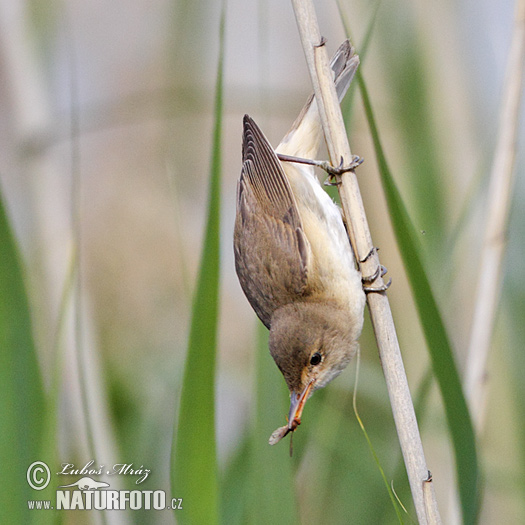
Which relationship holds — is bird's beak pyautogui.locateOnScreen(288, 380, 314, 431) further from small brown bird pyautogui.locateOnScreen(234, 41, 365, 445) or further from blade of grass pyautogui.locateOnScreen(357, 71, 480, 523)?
blade of grass pyautogui.locateOnScreen(357, 71, 480, 523)

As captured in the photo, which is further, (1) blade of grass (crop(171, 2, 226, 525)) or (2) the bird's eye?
(2) the bird's eye

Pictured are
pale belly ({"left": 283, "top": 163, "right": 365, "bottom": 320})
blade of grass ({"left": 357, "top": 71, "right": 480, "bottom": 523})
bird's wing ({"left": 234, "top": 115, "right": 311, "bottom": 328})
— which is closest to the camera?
blade of grass ({"left": 357, "top": 71, "right": 480, "bottom": 523})

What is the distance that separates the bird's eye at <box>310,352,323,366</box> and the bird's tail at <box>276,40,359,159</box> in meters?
0.76

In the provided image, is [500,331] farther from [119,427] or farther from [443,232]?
[119,427]

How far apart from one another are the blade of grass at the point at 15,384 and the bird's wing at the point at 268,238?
2.33ft

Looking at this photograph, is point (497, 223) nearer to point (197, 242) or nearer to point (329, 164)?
point (329, 164)

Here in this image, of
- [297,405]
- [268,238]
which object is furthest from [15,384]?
[268,238]

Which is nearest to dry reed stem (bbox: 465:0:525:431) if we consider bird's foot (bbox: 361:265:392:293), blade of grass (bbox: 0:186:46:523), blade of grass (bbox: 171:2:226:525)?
bird's foot (bbox: 361:265:392:293)

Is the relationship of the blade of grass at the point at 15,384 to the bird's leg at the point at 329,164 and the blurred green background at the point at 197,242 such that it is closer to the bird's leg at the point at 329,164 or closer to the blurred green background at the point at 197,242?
the blurred green background at the point at 197,242

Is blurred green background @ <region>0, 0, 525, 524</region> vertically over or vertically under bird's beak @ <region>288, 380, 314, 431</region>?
over

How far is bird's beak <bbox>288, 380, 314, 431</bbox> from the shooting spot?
136 cm

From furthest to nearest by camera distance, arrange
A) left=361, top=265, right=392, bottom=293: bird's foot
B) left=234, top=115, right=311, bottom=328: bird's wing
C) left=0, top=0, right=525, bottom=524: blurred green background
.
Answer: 1. left=234, top=115, right=311, bottom=328: bird's wing
2. left=361, top=265, right=392, bottom=293: bird's foot
3. left=0, top=0, right=525, bottom=524: blurred green background

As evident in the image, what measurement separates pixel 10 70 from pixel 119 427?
1.50 meters

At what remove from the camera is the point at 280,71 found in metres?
2.39
